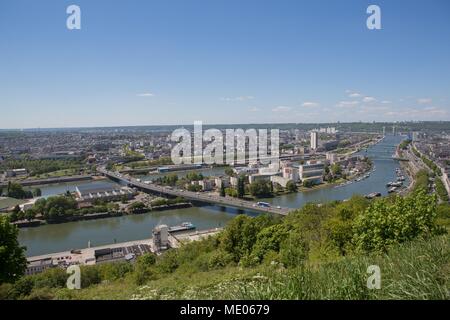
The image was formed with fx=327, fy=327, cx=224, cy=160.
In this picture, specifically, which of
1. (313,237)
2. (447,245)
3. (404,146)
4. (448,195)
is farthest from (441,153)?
(447,245)

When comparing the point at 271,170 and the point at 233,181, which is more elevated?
the point at 271,170

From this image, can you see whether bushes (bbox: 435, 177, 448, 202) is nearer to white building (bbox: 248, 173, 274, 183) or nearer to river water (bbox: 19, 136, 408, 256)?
river water (bbox: 19, 136, 408, 256)

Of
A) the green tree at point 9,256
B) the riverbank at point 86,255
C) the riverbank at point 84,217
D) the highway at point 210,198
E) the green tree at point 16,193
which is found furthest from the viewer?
the green tree at point 16,193

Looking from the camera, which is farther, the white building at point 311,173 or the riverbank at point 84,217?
the white building at point 311,173

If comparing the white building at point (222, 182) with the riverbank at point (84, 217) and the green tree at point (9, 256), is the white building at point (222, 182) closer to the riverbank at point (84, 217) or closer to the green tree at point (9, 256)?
the riverbank at point (84, 217)

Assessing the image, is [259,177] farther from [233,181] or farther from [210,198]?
[210,198]

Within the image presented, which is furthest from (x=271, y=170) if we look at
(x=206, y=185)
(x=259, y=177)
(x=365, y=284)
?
(x=365, y=284)

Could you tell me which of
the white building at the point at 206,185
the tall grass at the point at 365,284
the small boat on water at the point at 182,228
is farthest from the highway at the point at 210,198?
the tall grass at the point at 365,284

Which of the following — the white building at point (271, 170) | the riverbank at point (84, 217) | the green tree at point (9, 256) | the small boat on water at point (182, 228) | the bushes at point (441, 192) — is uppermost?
the green tree at point (9, 256)
